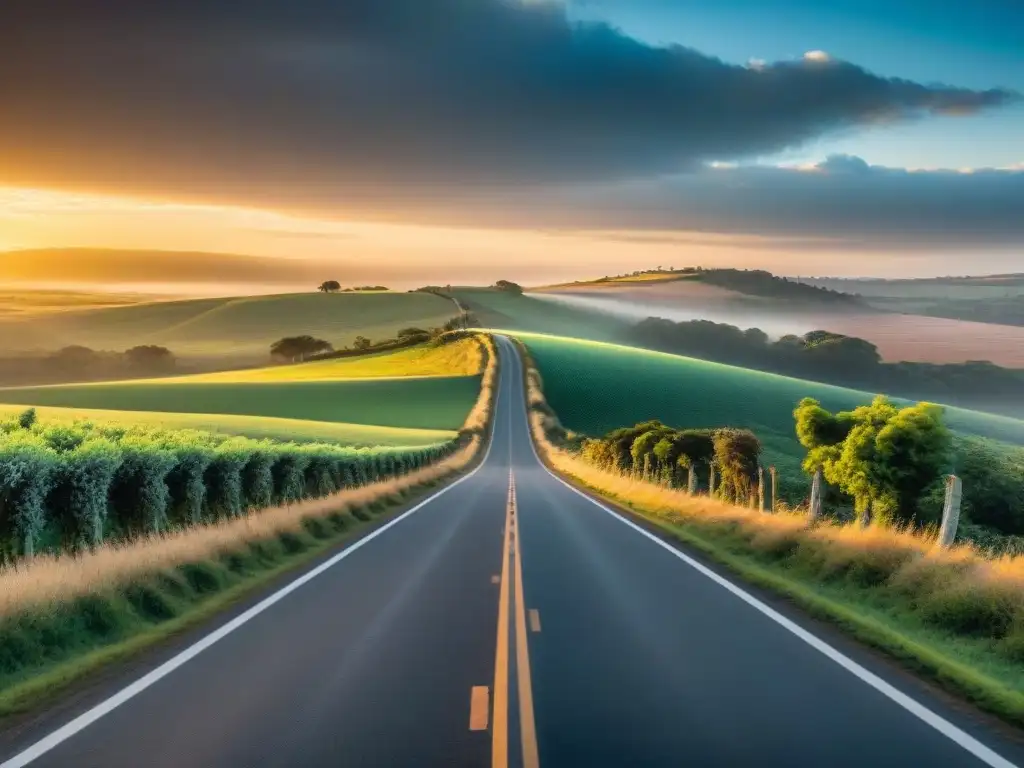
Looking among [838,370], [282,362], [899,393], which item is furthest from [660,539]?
[282,362]

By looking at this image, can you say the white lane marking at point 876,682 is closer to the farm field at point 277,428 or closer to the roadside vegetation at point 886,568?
the roadside vegetation at point 886,568

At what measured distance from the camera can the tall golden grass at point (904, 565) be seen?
12.2 metres

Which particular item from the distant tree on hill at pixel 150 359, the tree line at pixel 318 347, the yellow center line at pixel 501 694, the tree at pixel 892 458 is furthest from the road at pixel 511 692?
the tree line at pixel 318 347

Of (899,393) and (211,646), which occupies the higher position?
(211,646)

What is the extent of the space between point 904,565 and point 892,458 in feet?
38.7

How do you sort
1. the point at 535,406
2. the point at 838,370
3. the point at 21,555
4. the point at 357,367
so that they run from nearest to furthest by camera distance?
the point at 21,555, the point at 535,406, the point at 838,370, the point at 357,367

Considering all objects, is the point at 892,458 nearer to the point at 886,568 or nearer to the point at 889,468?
the point at 889,468

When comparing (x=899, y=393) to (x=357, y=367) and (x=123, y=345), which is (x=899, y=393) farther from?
(x=123, y=345)

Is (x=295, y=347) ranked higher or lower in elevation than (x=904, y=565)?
lower

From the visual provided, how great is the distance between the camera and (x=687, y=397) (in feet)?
378

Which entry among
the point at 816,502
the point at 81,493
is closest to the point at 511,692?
the point at 81,493

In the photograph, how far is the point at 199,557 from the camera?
54.3ft

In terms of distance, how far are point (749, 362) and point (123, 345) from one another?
111 metres

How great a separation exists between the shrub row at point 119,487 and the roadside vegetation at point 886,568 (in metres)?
10.2
